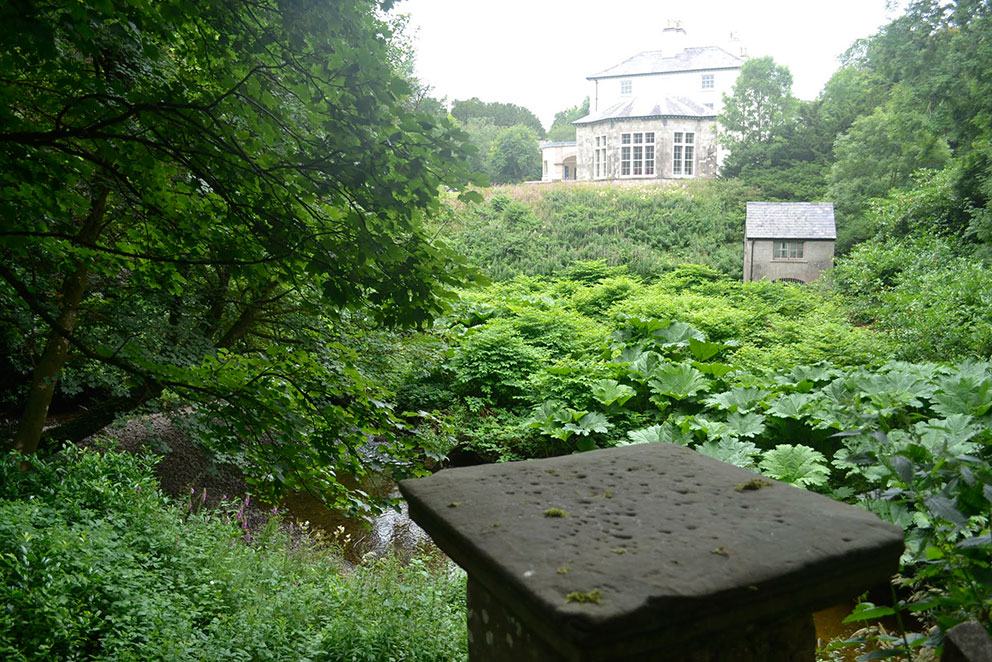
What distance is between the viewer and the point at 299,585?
15.7 ft

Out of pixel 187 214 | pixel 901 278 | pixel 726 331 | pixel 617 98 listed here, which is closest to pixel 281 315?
pixel 187 214

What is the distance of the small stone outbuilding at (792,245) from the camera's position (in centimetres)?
1908

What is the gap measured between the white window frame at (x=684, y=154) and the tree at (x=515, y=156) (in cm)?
1355

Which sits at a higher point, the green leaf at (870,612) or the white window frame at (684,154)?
the white window frame at (684,154)

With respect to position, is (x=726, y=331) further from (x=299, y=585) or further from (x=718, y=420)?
(x=299, y=585)

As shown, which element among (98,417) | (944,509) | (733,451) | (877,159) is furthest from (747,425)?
(877,159)

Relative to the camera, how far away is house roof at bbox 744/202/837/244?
19.1 m

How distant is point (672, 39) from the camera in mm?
44375

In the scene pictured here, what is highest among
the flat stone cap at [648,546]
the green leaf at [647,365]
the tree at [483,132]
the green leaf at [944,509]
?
the tree at [483,132]

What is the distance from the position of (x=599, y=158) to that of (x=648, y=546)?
39336mm

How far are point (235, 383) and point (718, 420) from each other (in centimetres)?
664

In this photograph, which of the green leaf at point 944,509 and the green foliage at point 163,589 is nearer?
the green leaf at point 944,509

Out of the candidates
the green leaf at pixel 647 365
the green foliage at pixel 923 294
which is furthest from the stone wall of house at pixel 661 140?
the green leaf at pixel 647 365

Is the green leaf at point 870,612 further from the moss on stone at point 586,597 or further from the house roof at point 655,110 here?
the house roof at point 655,110
